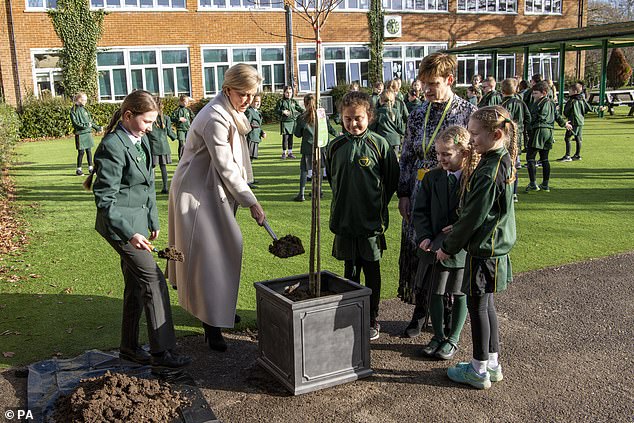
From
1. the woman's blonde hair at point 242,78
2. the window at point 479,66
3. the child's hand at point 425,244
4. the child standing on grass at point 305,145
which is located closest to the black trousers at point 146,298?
the woman's blonde hair at point 242,78

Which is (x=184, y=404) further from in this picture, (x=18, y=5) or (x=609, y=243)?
(x=18, y=5)

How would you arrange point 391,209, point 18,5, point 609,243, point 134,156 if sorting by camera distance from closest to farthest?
point 134,156
point 609,243
point 391,209
point 18,5

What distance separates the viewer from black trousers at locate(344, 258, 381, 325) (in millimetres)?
4887

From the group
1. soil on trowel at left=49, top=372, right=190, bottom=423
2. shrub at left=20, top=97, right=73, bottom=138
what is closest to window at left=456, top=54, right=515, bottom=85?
shrub at left=20, top=97, right=73, bottom=138

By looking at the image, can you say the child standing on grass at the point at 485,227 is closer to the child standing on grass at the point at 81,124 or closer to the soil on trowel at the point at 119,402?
the soil on trowel at the point at 119,402

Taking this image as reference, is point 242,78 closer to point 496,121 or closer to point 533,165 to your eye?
point 496,121

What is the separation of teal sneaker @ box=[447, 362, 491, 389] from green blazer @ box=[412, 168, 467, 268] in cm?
70

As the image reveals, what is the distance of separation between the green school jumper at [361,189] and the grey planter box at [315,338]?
0.51 meters

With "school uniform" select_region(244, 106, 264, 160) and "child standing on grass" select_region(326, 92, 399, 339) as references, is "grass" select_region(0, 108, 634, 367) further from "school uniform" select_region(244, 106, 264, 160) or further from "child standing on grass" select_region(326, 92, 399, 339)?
"child standing on grass" select_region(326, 92, 399, 339)

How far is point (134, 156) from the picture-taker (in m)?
4.23

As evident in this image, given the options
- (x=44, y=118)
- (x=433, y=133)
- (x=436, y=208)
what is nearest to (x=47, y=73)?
(x=44, y=118)

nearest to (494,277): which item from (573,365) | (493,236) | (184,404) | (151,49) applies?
(493,236)

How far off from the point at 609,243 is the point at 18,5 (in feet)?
90.5

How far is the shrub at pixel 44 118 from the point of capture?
84.1 feet
